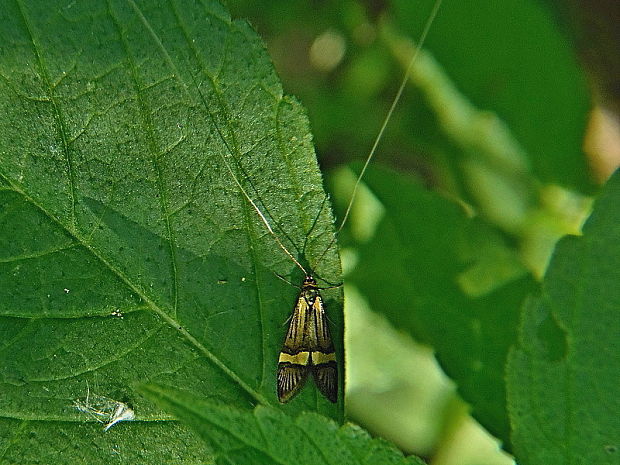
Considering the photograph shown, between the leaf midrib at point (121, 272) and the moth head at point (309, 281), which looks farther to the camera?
the moth head at point (309, 281)

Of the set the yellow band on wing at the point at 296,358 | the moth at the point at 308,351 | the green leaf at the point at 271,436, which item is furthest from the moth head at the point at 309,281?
the green leaf at the point at 271,436

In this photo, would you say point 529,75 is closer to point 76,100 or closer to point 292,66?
point 292,66

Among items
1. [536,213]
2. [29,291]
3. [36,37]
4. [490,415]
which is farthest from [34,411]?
[536,213]

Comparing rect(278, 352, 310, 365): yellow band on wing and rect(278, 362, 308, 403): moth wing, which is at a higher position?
rect(278, 352, 310, 365): yellow band on wing

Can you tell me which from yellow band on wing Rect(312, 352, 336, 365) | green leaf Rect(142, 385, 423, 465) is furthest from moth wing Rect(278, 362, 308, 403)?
green leaf Rect(142, 385, 423, 465)

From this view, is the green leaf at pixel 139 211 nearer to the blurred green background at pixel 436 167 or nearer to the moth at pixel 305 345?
the moth at pixel 305 345

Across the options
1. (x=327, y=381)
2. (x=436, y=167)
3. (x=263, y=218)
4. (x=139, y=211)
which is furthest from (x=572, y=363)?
(x=436, y=167)

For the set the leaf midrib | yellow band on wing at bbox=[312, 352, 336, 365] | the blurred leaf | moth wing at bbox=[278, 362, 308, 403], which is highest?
the blurred leaf

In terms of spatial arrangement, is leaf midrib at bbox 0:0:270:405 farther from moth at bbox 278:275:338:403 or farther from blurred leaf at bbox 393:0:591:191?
blurred leaf at bbox 393:0:591:191
